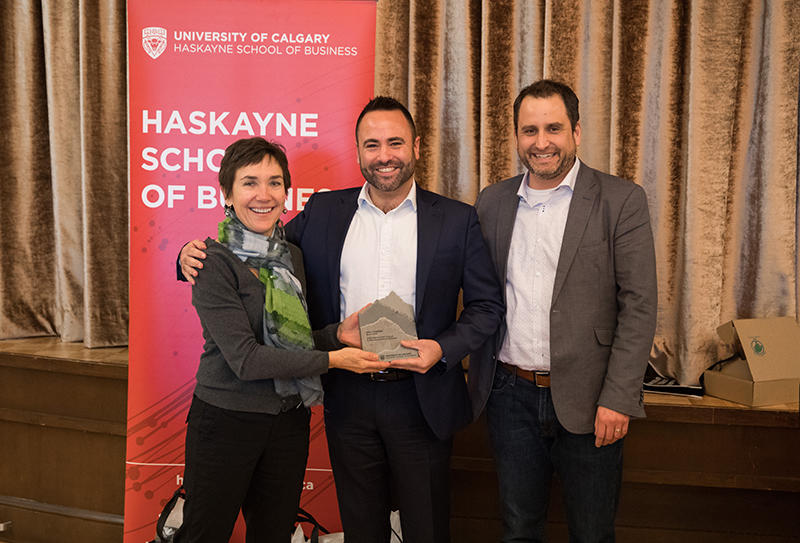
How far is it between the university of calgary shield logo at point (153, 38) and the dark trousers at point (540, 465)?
66.7 inches

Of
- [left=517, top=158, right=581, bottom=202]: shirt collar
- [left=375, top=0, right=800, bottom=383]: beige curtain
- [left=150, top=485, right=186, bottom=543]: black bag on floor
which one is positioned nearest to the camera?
[left=517, top=158, right=581, bottom=202]: shirt collar

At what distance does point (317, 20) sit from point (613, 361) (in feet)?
5.24

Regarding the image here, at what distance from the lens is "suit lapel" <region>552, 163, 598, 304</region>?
5.95 feet

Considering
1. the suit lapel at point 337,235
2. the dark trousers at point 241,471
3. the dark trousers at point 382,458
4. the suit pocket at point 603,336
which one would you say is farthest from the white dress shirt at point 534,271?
the dark trousers at point 241,471

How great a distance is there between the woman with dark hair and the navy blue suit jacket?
15 centimetres

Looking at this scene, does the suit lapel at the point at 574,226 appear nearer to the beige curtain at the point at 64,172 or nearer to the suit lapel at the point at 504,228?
the suit lapel at the point at 504,228

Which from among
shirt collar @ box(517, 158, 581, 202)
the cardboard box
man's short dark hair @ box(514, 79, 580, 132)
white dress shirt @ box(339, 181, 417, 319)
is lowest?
the cardboard box

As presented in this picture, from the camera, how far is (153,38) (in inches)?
92.2

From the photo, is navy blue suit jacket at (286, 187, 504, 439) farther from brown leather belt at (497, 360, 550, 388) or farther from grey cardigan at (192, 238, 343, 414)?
grey cardigan at (192, 238, 343, 414)

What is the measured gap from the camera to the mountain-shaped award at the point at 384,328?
1.78 m

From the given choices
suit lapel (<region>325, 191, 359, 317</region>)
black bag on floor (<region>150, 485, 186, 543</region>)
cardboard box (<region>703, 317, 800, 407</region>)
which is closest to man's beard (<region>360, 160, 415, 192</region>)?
A: suit lapel (<region>325, 191, 359, 317</region>)

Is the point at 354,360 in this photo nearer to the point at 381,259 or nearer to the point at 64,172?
the point at 381,259

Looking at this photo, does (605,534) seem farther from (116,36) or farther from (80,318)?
(116,36)

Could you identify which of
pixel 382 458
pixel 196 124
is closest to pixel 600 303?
pixel 382 458
